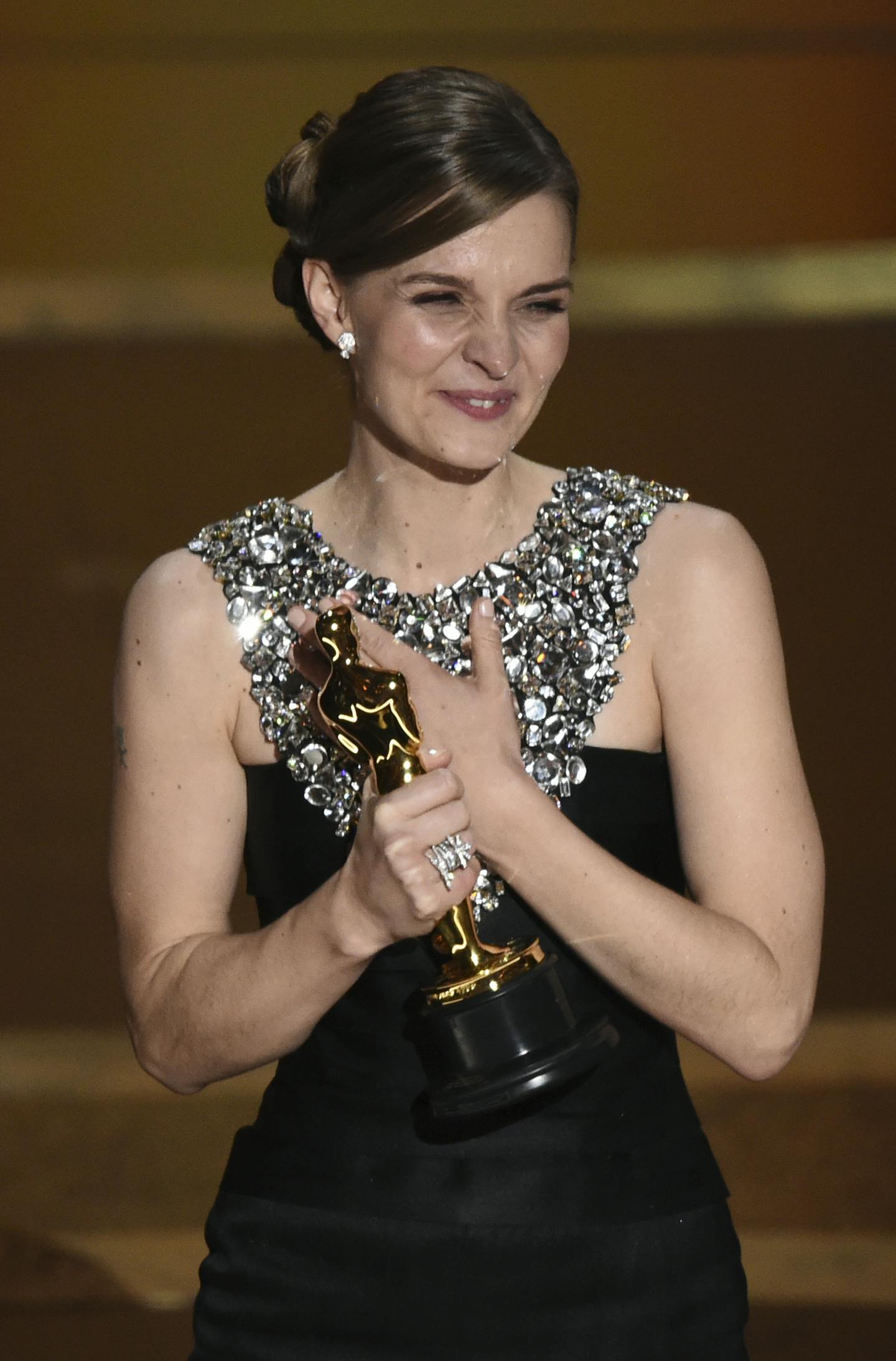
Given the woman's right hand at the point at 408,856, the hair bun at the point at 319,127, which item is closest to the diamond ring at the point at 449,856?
the woman's right hand at the point at 408,856

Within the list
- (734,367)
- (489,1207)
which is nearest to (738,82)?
(734,367)

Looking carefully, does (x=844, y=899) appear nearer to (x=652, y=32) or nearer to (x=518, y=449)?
(x=518, y=449)

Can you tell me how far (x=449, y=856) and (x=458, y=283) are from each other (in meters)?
0.34

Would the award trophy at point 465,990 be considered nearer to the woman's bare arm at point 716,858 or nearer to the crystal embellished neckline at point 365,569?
the woman's bare arm at point 716,858

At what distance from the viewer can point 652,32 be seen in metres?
1.73

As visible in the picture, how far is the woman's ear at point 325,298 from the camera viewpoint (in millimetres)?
1127

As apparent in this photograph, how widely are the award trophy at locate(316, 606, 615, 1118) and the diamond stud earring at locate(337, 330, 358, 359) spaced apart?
0.24 m

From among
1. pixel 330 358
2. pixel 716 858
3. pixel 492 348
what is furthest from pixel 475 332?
pixel 330 358

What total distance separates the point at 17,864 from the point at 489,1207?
3.94ft

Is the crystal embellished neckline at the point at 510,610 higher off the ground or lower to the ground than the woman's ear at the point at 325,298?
lower

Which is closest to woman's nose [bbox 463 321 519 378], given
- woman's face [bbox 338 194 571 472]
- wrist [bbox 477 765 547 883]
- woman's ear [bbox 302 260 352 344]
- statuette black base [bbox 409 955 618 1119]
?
woman's face [bbox 338 194 571 472]

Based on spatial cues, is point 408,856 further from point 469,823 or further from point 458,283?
point 458,283

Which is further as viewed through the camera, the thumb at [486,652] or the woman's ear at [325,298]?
the woman's ear at [325,298]

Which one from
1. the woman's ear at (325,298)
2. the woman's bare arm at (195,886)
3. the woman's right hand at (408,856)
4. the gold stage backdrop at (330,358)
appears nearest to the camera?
the woman's right hand at (408,856)
